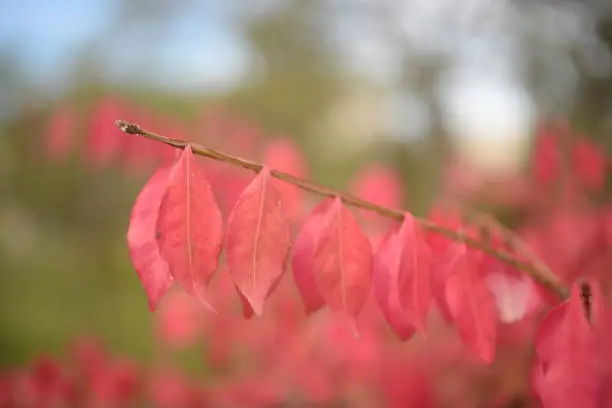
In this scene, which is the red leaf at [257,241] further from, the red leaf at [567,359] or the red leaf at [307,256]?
the red leaf at [567,359]

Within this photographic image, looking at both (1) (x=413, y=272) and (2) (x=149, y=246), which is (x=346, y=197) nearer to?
(1) (x=413, y=272)

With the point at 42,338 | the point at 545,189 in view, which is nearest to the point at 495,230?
the point at 545,189

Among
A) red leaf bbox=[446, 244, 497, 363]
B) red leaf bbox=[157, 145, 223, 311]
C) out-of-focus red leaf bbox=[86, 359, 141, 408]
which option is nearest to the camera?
red leaf bbox=[157, 145, 223, 311]

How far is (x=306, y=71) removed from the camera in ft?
15.5

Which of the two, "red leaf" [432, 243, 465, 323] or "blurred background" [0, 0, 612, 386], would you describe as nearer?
"red leaf" [432, 243, 465, 323]

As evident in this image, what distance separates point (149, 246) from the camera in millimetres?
541

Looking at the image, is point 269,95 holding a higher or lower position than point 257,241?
higher

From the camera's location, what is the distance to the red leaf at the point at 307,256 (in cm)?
57

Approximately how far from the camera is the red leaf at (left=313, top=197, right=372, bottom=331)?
568 mm

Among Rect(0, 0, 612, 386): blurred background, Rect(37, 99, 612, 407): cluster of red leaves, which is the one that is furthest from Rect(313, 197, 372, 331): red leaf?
Rect(0, 0, 612, 386): blurred background

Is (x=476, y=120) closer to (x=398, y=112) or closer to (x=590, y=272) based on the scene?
(x=398, y=112)

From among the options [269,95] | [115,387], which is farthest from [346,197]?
[269,95]

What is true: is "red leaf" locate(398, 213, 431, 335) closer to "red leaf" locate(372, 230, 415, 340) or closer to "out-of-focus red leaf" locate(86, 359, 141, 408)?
"red leaf" locate(372, 230, 415, 340)

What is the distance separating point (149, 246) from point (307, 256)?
16cm
